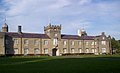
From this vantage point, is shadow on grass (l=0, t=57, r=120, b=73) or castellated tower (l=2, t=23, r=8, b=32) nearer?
shadow on grass (l=0, t=57, r=120, b=73)

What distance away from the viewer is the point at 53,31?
79.2m

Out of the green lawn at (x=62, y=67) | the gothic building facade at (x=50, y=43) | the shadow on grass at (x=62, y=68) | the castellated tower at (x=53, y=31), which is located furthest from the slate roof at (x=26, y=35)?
the shadow on grass at (x=62, y=68)

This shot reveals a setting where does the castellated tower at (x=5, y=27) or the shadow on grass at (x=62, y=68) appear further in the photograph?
the castellated tower at (x=5, y=27)

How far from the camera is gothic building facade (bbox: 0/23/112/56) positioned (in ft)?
235

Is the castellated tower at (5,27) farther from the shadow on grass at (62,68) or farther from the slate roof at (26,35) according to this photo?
the shadow on grass at (62,68)

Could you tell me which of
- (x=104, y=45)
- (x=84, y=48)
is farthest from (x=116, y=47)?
(x=84, y=48)

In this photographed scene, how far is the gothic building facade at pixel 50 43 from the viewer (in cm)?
7150

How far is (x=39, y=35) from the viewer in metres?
77.2

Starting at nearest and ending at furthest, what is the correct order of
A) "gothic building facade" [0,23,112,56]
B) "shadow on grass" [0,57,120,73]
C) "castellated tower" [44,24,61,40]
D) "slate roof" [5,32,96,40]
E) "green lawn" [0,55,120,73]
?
"shadow on grass" [0,57,120,73] < "green lawn" [0,55,120,73] < "gothic building facade" [0,23,112,56] < "slate roof" [5,32,96,40] < "castellated tower" [44,24,61,40]

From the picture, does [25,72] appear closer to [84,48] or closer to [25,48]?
[25,48]

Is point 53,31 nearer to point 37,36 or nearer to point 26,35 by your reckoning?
point 37,36

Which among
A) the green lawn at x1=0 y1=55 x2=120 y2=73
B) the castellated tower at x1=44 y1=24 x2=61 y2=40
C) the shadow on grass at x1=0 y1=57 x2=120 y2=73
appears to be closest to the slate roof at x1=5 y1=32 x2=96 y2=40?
the castellated tower at x1=44 y1=24 x2=61 y2=40

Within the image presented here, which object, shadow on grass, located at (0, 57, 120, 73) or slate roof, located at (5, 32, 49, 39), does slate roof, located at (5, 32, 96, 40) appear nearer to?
slate roof, located at (5, 32, 49, 39)

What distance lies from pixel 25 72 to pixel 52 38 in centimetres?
5949
